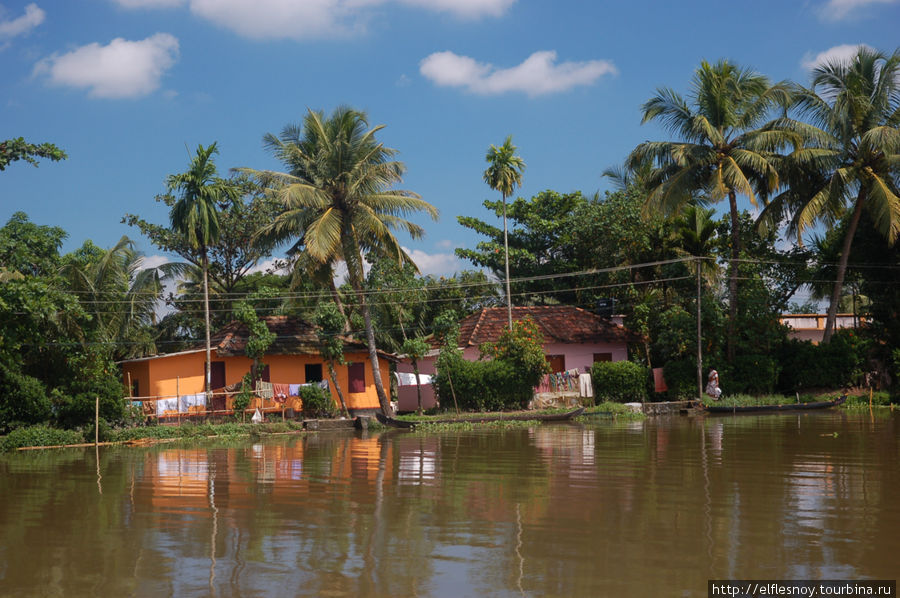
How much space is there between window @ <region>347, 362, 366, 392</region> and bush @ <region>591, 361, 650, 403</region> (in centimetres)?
1013

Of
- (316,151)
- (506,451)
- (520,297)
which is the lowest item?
(506,451)

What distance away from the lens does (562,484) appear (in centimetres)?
1329

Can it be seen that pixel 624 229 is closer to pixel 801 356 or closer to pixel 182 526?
pixel 801 356

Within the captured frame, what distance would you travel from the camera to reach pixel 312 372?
35.2 meters

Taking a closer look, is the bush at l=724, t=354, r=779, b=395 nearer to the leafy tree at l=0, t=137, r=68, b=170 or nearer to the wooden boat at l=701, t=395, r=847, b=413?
the wooden boat at l=701, t=395, r=847, b=413

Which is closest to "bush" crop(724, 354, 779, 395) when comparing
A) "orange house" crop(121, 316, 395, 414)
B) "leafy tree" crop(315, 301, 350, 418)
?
"orange house" crop(121, 316, 395, 414)

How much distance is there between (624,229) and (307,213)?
48.6 feet

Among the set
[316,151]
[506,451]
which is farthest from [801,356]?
[316,151]

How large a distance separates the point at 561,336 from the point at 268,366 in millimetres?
12640

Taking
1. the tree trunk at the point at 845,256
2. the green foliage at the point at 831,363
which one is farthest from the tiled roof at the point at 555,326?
the tree trunk at the point at 845,256

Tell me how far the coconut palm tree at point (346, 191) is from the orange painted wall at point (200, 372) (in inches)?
161

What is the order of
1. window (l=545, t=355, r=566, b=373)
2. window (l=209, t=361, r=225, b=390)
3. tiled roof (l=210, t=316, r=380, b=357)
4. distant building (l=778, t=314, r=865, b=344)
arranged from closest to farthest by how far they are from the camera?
tiled roof (l=210, t=316, r=380, b=357), window (l=209, t=361, r=225, b=390), window (l=545, t=355, r=566, b=373), distant building (l=778, t=314, r=865, b=344)

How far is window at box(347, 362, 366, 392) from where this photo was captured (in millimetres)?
35906

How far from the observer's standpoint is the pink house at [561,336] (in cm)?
3625
